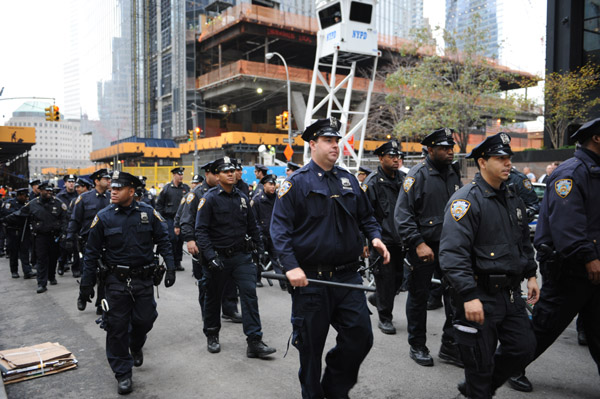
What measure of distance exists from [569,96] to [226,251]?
2087 cm

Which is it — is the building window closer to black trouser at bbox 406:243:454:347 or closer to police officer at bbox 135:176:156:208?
police officer at bbox 135:176:156:208

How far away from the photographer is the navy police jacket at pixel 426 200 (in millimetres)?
5160

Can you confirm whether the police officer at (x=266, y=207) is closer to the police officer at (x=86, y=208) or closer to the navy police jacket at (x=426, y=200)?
the police officer at (x=86, y=208)

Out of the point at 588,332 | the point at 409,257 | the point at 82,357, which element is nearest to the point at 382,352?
the point at 409,257

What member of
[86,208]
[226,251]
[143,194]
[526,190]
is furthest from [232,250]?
[143,194]

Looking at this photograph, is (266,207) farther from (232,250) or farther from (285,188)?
(285,188)

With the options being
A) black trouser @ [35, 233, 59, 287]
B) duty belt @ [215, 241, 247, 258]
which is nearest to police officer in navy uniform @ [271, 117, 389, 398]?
duty belt @ [215, 241, 247, 258]

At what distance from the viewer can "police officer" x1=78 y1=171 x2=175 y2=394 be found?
187 inches

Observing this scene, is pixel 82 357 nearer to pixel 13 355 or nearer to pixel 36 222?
pixel 13 355

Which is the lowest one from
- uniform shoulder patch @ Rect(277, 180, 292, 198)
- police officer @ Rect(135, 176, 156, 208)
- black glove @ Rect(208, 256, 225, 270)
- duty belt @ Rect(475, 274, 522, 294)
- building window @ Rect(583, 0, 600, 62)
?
black glove @ Rect(208, 256, 225, 270)

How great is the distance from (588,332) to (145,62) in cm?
6048

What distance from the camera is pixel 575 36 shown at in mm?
22219

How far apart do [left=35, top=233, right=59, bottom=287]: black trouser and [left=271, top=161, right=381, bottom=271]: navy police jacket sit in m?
7.56

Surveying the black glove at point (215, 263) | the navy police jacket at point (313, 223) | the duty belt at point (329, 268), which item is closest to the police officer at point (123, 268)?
the black glove at point (215, 263)
